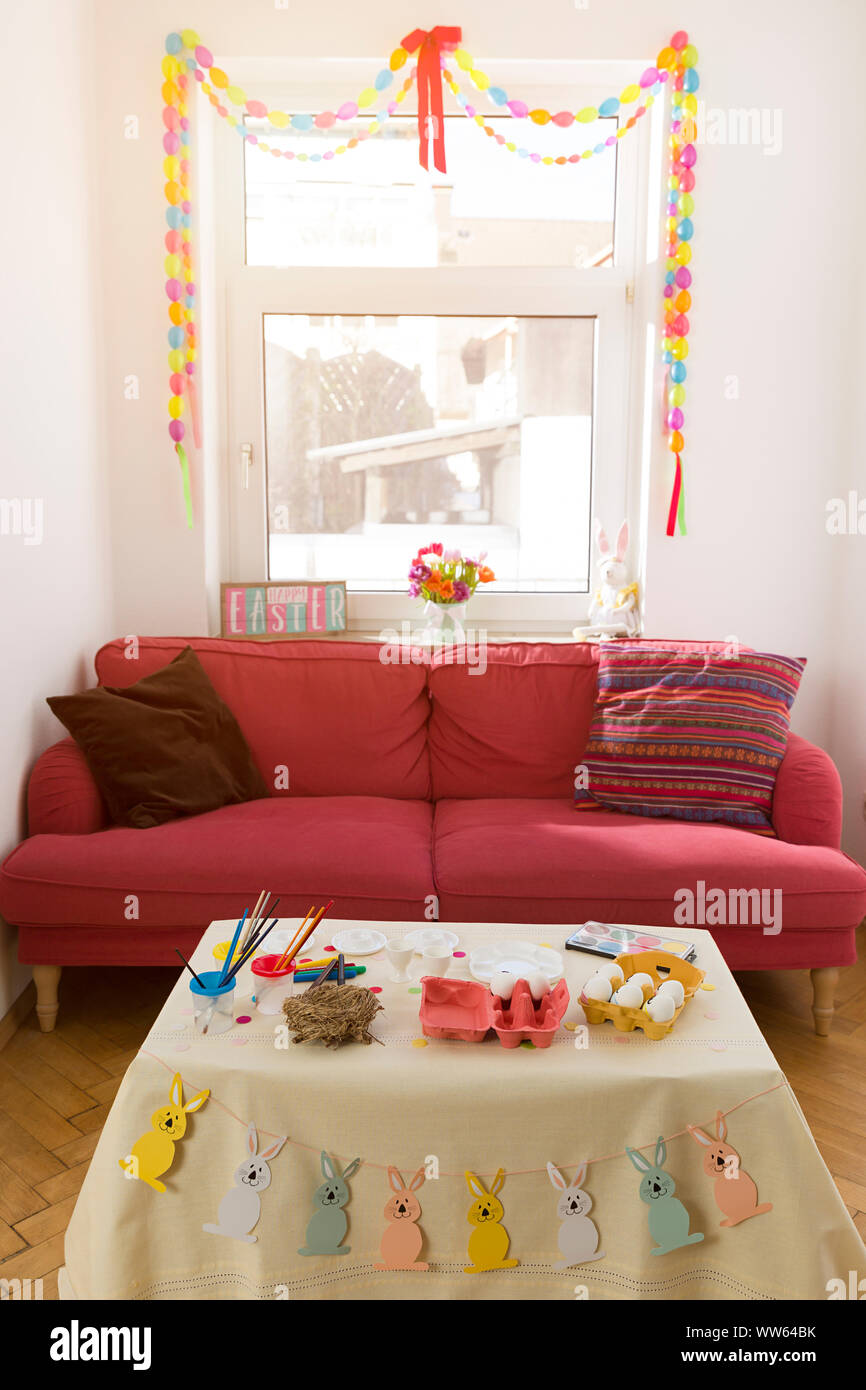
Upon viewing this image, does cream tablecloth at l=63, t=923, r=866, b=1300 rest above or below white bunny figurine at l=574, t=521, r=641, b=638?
below

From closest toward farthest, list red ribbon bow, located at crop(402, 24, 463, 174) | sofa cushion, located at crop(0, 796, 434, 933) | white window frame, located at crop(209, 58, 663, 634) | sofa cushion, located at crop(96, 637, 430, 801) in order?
sofa cushion, located at crop(0, 796, 434, 933)
sofa cushion, located at crop(96, 637, 430, 801)
red ribbon bow, located at crop(402, 24, 463, 174)
white window frame, located at crop(209, 58, 663, 634)

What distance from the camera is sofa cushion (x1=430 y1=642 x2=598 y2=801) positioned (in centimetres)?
288

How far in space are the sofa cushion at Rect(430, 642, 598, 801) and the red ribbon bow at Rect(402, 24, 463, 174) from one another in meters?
1.48

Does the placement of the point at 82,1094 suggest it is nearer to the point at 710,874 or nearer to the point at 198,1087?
the point at 198,1087

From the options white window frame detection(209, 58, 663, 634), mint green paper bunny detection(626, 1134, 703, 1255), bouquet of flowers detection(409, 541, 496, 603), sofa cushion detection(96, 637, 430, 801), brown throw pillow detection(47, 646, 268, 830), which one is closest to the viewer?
mint green paper bunny detection(626, 1134, 703, 1255)

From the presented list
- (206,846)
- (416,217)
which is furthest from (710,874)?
(416,217)

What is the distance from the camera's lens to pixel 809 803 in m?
2.55

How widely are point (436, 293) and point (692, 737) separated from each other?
1660 mm

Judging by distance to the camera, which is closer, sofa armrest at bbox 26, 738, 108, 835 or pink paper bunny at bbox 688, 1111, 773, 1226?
pink paper bunny at bbox 688, 1111, 773, 1226

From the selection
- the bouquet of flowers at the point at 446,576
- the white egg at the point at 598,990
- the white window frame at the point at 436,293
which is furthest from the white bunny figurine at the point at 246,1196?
the white window frame at the point at 436,293

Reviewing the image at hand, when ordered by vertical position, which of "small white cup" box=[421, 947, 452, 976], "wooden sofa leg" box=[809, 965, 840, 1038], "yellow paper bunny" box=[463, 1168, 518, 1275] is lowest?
"wooden sofa leg" box=[809, 965, 840, 1038]

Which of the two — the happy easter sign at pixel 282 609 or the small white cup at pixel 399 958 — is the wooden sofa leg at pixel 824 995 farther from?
the happy easter sign at pixel 282 609

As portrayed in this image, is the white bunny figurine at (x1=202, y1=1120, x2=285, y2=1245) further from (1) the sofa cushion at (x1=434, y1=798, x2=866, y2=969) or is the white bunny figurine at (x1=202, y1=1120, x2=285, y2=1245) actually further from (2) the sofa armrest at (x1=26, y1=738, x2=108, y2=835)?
(2) the sofa armrest at (x1=26, y1=738, x2=108, y2=835)

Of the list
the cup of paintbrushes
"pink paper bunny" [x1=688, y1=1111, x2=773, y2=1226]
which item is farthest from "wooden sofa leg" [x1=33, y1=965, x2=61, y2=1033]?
"pink paper bunny" [x1=688, y1=1111, x2=773, y2=1226]
